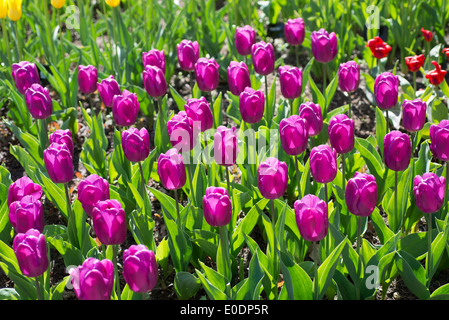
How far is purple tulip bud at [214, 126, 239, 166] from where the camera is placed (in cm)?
245

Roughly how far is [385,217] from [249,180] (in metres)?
0.75

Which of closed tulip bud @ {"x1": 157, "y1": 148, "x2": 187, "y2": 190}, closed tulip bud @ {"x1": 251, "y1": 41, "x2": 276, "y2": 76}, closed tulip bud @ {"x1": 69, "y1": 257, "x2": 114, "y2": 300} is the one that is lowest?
closed tulip bud @ {"x1": 69, "y1": 257, "x2": 114, "y2": 300}

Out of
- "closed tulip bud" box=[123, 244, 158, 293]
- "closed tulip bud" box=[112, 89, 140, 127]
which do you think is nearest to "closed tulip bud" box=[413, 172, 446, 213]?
"closed tulip bud" box=[123, 244, 158, 293]

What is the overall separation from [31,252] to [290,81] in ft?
4.82

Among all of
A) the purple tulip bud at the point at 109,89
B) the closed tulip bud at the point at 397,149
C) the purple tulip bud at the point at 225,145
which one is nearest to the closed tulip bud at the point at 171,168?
the purple tulip bud at the point at 225,145

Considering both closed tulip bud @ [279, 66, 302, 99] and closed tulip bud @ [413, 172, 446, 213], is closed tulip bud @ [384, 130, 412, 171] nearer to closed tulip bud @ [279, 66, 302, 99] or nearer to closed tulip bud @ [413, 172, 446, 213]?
closed tulip bud @ [413, 172, 446, 213]

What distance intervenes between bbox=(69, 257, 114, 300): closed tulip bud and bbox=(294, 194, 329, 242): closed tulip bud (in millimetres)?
636

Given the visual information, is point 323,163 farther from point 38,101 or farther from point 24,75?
point 24,75

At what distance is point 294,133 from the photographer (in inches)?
97.7

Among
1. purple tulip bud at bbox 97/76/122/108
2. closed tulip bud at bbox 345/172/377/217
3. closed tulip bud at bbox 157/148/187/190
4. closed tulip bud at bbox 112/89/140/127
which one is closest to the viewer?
closed tulip bud at bbox 345/172/377/217

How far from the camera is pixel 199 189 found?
116 inches

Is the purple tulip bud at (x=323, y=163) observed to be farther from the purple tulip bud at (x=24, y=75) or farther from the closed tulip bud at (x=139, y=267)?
the purple tulip bud at (x=24, y=75)

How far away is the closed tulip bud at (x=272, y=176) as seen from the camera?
226cm
